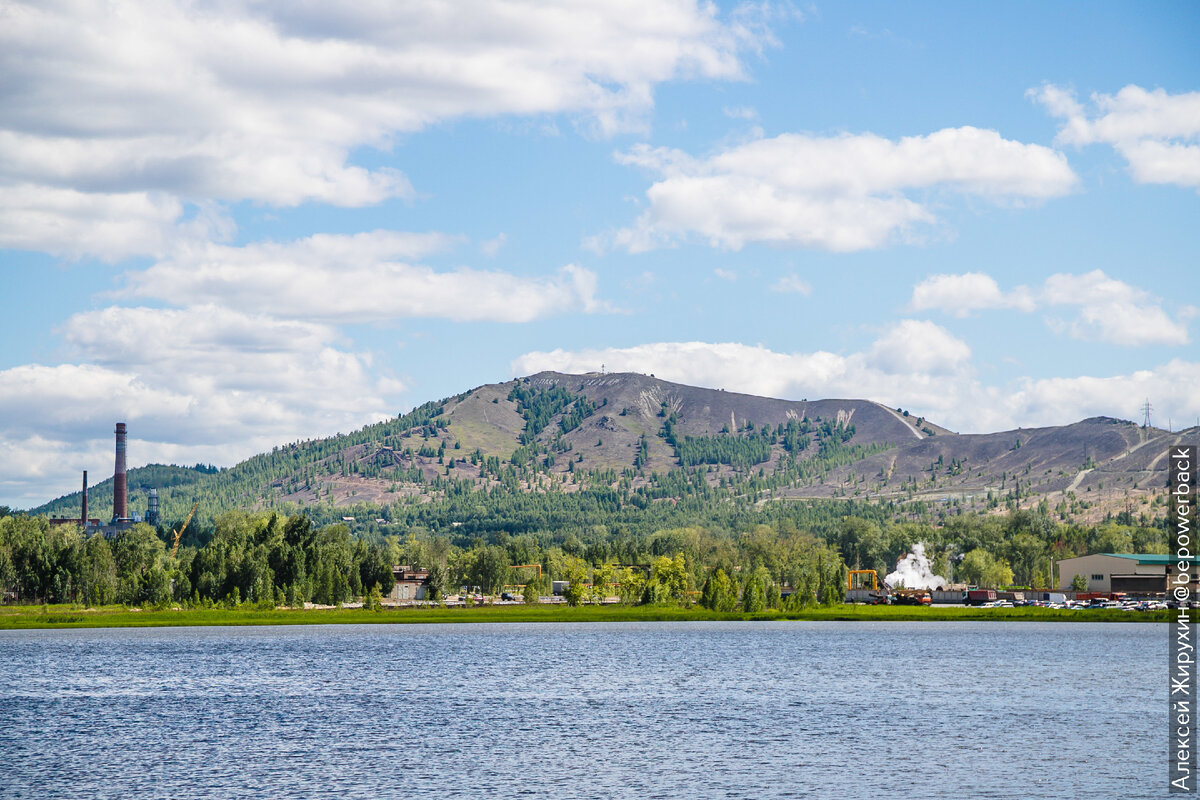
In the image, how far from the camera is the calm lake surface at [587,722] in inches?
2384

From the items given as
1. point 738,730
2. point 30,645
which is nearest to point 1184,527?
point 738,730

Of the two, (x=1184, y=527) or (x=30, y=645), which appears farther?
(x=30, y=645)

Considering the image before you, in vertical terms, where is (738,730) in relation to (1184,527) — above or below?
below

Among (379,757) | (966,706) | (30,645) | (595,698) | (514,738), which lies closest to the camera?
(379,757)

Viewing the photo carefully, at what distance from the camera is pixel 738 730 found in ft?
258

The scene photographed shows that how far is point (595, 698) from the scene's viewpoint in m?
97.4

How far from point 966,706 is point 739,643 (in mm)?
74206

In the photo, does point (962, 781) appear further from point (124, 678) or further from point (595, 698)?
point (124, 678)

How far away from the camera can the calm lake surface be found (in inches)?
2384

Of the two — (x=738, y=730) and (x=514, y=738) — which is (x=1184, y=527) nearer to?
(x=738, y=730)

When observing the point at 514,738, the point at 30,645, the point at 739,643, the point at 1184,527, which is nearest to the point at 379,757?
the point at 514,738

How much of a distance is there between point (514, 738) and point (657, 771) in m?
14.8

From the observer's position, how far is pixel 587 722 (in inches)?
3282

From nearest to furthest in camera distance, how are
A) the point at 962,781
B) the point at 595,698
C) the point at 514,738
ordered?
the point at 962,781 → the point at 514,738 → the point at 595,698
